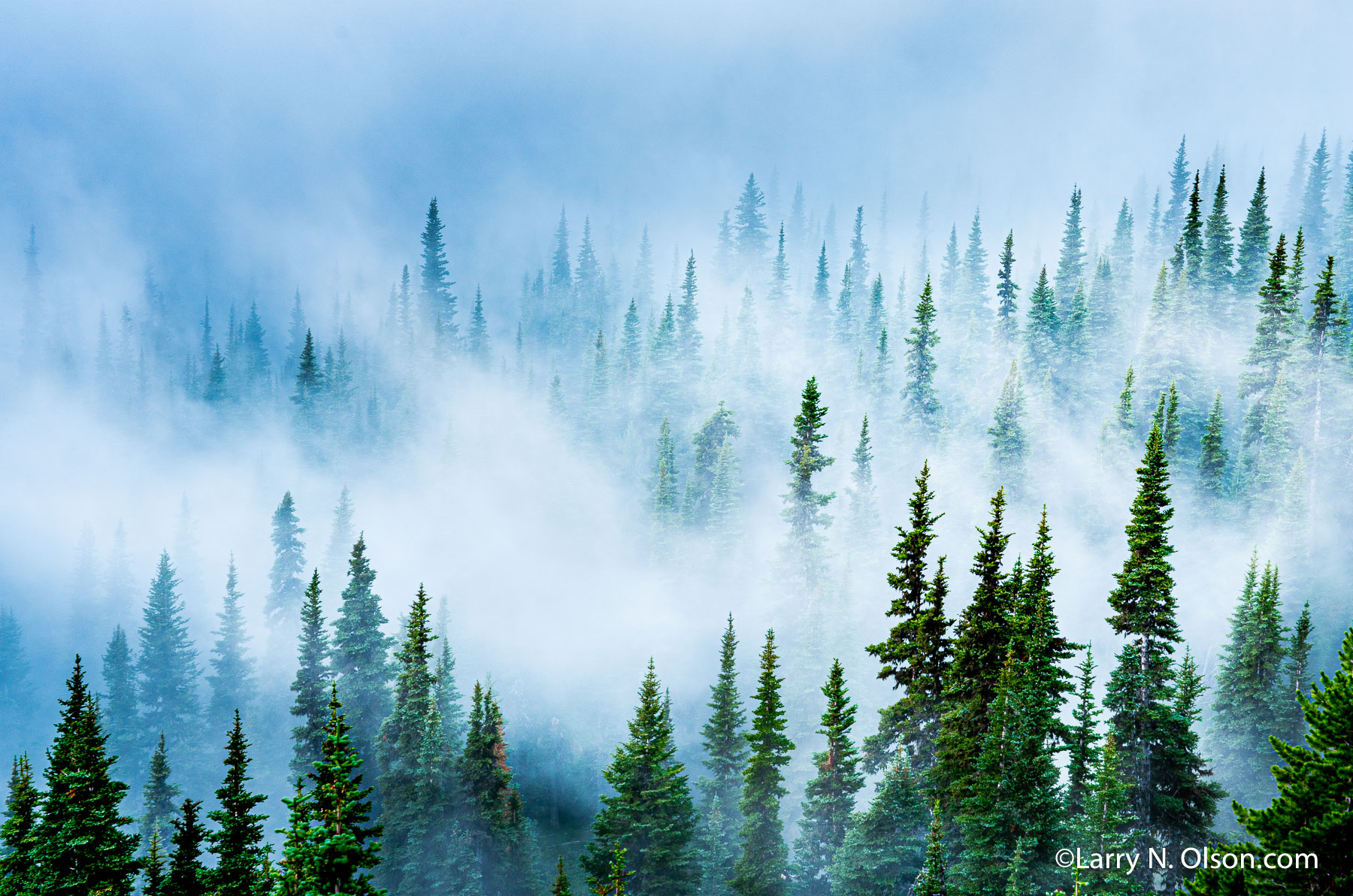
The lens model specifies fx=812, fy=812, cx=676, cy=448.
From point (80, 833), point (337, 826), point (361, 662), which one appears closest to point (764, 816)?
point (337, 826)

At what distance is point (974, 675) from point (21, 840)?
1108 inches

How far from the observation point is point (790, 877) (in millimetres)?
34219

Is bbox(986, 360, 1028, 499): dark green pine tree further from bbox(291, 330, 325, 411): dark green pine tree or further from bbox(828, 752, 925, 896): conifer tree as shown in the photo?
bbox(291, 330, 325, 411): dark green pine tree

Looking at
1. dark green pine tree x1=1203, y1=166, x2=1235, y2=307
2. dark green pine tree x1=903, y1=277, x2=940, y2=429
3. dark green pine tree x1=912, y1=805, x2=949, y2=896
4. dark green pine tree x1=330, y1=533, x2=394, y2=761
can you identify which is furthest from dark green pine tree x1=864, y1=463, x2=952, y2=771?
dark green pine tree x1=1203, y1=166, x2=1235, y2=307

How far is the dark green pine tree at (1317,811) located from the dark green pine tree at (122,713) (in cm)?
8409

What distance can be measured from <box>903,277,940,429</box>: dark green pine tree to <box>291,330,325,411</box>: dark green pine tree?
7668 cm

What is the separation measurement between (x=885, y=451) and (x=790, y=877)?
6431 cm

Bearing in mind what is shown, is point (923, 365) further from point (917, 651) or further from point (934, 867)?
point (934, 867)

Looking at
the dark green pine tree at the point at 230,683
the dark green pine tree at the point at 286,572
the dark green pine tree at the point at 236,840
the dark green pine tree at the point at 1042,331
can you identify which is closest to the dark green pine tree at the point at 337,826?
the dark green pine tree at the point at 236,840

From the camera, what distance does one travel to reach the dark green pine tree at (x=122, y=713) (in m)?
71.9

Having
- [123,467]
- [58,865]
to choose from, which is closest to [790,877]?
[58,865]

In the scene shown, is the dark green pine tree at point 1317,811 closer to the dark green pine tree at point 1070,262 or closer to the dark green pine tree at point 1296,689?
the dark green pine tree at point 1296,689

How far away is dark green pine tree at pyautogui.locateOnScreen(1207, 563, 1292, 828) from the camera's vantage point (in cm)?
4009

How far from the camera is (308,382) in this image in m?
112
